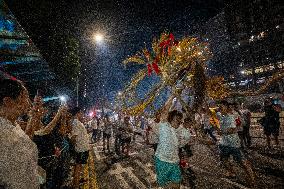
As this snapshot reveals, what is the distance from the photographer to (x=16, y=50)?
26.7 ft

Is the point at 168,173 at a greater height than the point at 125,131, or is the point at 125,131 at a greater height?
the point at 125,131

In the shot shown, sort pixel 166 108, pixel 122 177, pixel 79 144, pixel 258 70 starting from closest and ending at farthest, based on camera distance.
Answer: pixel 166 108 → pixel 79 144 → pixel 122 177 → pixel 258 70

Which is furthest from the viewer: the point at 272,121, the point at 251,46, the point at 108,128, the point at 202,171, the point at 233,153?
the point at 251,46

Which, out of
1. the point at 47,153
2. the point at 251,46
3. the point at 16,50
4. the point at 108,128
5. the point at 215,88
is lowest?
the point at 47,153

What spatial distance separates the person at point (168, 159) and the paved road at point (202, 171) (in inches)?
93.9

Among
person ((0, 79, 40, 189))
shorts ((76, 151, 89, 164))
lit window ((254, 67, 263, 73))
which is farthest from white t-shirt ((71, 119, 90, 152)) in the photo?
lit window ((254, 67, 263, 73))

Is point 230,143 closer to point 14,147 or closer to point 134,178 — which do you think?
point 134,178

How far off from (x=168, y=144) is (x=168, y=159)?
0.27 meters

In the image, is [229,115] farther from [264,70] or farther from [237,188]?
[264,70]

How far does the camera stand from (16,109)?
7.55 feet

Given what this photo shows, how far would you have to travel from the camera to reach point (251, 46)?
157 feet

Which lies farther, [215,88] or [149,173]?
[149,173]

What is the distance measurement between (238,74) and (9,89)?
49304 mm

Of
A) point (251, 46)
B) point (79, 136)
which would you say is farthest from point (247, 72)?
point (79, 136)
